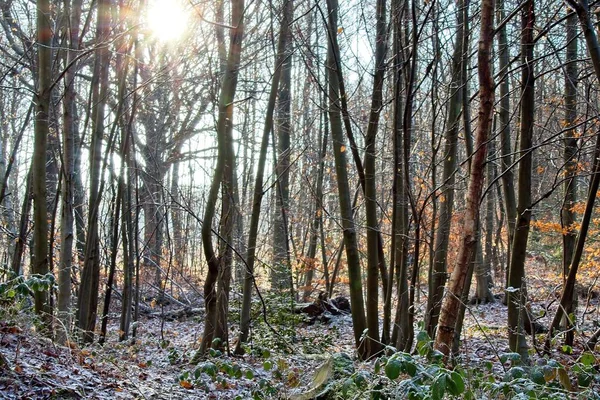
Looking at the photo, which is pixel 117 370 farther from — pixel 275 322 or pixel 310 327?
pixel 310 327

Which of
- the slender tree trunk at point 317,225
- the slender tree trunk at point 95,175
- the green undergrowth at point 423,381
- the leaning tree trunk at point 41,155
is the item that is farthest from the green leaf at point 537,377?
the slender tree trunk at point 317,225

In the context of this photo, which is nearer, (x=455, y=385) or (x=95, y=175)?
(x=455, y=385)

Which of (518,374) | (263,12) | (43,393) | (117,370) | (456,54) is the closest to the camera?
(518,374)

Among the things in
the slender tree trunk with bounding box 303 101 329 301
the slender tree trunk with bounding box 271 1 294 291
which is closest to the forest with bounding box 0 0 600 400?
the slender tree trunk with bounding box 271 1 294 291

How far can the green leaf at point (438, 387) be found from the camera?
2.38m

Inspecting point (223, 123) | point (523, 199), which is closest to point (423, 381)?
point (523, 199)

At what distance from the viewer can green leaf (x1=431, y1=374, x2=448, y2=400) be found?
2377 mm

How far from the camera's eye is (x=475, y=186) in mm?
3770

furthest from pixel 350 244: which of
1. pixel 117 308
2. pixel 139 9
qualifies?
pixel 117 308

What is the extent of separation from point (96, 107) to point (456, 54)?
4658mm

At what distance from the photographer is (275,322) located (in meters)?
8.45

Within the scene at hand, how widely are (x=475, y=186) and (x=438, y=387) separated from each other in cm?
183

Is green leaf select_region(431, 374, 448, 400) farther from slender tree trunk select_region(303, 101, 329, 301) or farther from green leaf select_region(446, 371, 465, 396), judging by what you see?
slender tree trunk select_region(303, 101, 329, 301)

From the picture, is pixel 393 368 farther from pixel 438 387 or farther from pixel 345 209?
pixel 345 209
